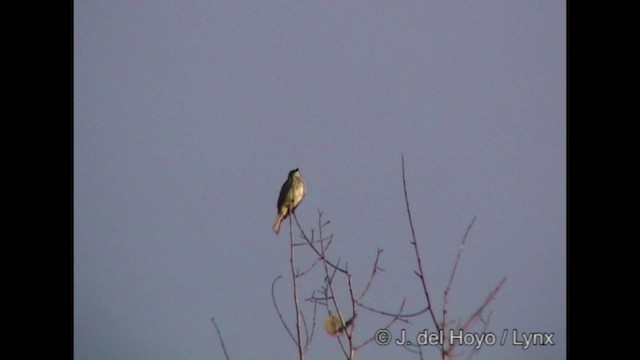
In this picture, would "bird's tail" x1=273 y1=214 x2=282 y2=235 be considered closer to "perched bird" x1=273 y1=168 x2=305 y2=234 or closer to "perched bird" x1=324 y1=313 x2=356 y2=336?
"perched bird" x1=273 y1=168 x2=305 y2=234

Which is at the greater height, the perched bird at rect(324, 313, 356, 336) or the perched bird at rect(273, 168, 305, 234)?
the perched bird at rect(273, 168, 305, 234)

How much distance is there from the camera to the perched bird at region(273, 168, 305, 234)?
429cm

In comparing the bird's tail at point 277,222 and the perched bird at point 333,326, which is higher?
the bird's tail at point 277,222

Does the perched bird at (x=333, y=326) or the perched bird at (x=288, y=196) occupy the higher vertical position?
the perched bird at (x=288, y=196)

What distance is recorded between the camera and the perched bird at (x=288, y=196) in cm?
429

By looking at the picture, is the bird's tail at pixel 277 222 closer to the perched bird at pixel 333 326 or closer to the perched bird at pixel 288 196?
the perched bird at pixel 288 196

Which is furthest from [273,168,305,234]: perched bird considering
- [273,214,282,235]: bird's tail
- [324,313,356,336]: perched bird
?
[324,313,356,336]: perched bird

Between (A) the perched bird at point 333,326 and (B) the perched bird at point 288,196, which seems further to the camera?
(B) the perched bird at point 288,196

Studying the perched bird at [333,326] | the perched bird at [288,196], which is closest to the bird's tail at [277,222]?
the perched bird at [288,196]
